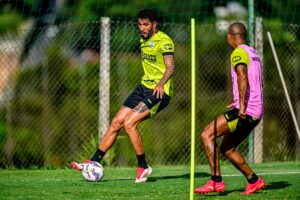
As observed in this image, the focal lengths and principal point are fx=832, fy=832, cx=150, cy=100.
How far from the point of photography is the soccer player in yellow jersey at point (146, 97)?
10195 millimetres

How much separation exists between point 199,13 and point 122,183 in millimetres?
9438

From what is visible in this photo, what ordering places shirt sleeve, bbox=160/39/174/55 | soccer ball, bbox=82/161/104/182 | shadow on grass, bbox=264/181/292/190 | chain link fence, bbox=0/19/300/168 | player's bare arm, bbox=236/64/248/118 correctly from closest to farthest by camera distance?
player's bare arm, bbox=236/64/248/118 < shadow on grass, bbox=264/181/292/190 < soccer ball, bbox=82/161/104/182 < shirt sleeve, bbox=160/39/174/55 < chain link fence, bbox=0/19/300/168

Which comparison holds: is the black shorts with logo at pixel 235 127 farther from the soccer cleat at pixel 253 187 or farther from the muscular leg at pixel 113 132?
the muscular leg at pixel 113 132

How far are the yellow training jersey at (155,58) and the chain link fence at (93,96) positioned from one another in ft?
13.1

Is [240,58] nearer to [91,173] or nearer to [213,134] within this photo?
[213,134]

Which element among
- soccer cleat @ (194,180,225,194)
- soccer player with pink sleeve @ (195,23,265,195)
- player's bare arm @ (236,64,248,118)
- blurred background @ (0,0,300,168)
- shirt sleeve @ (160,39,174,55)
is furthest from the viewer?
blurred background @ (0,0,300,168)

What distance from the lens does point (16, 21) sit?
17.3m

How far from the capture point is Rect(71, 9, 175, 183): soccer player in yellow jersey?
10.2m

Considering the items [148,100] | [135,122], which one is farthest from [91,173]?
[148,100]

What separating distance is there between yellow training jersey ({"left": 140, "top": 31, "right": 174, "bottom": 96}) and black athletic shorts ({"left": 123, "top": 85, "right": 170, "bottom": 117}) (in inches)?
3.0

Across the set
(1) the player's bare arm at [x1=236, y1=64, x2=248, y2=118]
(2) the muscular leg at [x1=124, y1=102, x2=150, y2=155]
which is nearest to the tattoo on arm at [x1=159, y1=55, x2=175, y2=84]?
(2) the muscular leg at [x1=124, y1=102, x2=150, y2=155]

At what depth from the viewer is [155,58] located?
10.3 m

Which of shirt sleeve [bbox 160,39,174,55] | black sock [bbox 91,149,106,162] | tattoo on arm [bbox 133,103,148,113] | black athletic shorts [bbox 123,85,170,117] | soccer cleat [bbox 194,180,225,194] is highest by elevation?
shirt sleeve [bbox 160,39,174,55]

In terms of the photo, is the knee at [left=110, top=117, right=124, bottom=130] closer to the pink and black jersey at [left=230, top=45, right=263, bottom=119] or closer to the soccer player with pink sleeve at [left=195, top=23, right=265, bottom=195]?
the soccer player with pink sleeve at [left=195, top=23, right=265, bottom=195]
